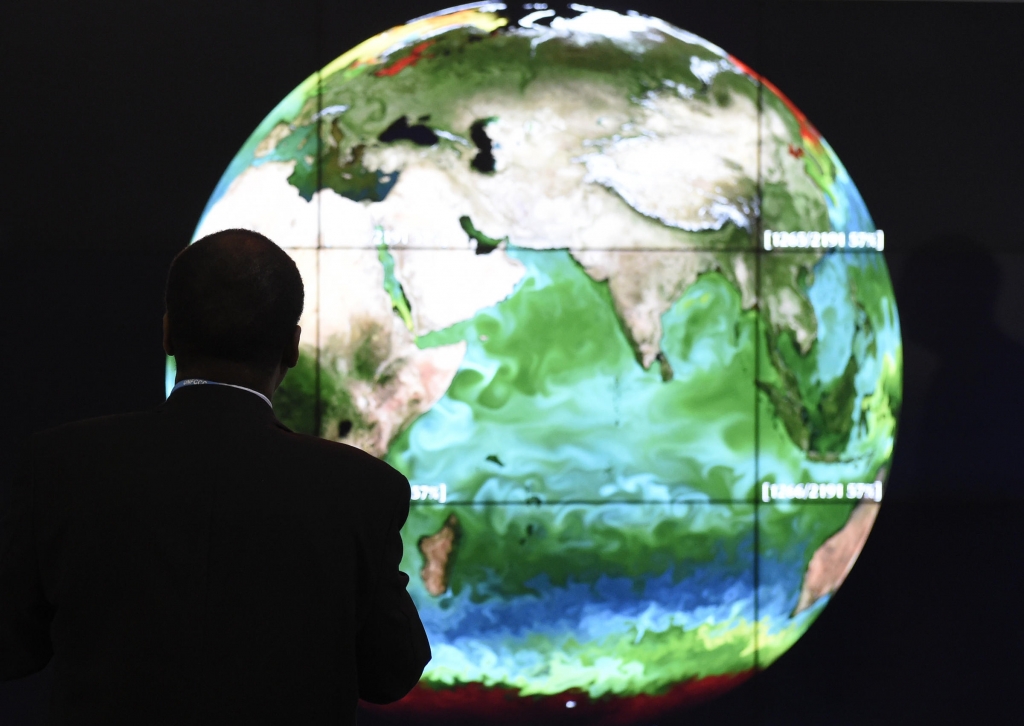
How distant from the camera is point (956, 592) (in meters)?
2.38

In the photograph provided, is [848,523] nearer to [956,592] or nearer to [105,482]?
[956,592]

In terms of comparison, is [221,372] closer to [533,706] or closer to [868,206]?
[533,706]

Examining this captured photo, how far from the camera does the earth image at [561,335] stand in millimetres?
2156

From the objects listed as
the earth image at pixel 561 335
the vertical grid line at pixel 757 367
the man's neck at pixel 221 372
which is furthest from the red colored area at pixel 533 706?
the man's neck at pixel 221 372

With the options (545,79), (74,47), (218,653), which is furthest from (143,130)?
(218,653)

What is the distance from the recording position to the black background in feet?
7.36

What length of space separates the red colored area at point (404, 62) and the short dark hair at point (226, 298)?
4.37ft

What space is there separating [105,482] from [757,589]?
5.70 ft

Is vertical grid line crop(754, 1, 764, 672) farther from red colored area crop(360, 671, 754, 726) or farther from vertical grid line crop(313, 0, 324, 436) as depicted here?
vertical grid line crop(313, 0, 324, 436)

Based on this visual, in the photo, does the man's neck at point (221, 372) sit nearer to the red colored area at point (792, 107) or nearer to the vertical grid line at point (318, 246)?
the vertical grid line at point (318, 246)

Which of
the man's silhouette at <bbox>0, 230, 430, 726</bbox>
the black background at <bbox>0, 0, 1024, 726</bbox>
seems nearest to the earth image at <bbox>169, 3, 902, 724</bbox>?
the black background at <bbox>0, 0, 1024, 726</bbox>

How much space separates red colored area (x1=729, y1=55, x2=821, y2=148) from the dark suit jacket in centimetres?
176

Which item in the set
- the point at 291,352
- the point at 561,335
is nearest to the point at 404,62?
the point at 561,335

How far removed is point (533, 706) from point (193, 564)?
5.01 ft
